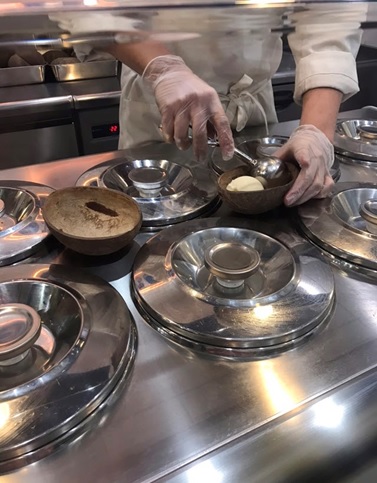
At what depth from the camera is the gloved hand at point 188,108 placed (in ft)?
2.71

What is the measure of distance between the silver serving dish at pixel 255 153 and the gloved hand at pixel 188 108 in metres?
0.13

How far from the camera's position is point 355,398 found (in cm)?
54

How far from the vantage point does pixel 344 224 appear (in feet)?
2.70

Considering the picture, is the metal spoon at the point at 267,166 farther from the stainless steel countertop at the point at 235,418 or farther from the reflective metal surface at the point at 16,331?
the reflective metal surface at the point at 16,331

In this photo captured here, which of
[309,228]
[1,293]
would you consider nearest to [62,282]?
[1,293]

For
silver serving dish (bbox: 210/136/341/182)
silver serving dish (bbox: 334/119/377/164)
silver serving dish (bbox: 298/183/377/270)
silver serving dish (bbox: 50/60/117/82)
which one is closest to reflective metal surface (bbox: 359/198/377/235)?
silver serving dish (bbox: 298/183/377/270)

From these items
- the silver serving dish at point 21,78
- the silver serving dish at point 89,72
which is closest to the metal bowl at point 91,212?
the silver serving dish at point 21,78

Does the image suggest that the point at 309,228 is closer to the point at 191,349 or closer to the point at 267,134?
the point at 191,349

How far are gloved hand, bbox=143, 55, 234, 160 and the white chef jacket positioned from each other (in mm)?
65

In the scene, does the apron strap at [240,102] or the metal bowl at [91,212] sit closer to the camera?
the metal bowl at [91,212]

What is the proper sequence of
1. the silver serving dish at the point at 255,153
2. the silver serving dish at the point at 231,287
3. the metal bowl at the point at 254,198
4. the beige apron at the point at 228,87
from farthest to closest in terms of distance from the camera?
the beige apron at the point at 228,87, the silver serving dish at the point at 255,153, the metal bowl at the point at 254,198, the silver serving dish at the point at 231,287

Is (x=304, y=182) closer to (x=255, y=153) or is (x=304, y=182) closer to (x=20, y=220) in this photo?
(x=255, y=153)

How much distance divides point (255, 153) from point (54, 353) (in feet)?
2.29

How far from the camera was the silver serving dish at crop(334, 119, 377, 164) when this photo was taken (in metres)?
1.09
